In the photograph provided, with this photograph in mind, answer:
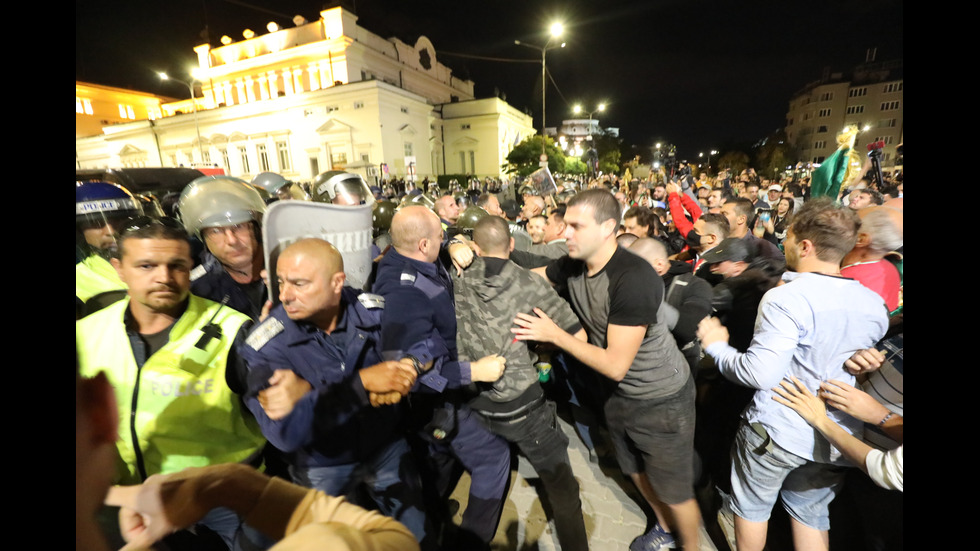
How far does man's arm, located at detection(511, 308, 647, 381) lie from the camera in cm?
199

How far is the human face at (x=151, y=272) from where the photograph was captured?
163cm

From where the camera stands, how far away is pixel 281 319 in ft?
5.85

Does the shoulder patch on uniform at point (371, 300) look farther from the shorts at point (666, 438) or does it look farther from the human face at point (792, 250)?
the human face at point (792, 250)

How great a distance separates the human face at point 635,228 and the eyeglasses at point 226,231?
169 inches

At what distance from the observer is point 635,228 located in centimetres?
485

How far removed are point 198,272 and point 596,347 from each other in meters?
2.68

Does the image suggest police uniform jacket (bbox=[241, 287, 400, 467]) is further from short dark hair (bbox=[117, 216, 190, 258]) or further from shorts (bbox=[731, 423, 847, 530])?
shorts (bbox=[731, 423, 847, 530])

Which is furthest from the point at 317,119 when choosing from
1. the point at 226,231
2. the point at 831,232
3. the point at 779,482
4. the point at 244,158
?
the point at 779,482

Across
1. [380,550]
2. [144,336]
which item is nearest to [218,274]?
[144,336]

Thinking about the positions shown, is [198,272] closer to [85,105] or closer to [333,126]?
[333,126]

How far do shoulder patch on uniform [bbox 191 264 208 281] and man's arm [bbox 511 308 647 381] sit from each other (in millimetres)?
2146
